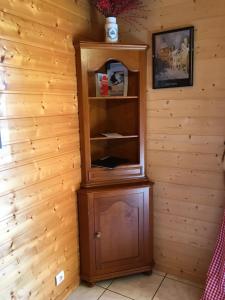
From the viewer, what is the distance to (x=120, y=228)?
85.4 inches

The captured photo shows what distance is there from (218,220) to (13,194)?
148 cm

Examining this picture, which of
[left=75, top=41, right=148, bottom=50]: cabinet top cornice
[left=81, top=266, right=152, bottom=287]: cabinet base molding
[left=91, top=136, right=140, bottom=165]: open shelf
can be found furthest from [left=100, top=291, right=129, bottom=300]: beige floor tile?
[left=75, top=41, right=148, bottom=50]: cabinet top cornice

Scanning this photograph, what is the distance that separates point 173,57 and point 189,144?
66 cm

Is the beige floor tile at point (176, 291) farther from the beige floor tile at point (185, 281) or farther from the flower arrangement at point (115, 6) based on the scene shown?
the flower arrangement at point (115, 6)

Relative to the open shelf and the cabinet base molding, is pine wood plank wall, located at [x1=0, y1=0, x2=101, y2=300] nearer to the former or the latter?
the cabinet base molding

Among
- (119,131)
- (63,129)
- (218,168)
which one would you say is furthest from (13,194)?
(218,168)

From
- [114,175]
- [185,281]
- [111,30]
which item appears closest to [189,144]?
[114,175]

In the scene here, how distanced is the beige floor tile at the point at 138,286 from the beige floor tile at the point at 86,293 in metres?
0.11

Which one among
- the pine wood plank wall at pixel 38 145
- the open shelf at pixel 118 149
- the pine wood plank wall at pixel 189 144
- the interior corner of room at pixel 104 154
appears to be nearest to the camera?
the pine wood plank wall at pixel 38 145

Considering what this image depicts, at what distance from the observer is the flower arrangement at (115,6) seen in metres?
1.98

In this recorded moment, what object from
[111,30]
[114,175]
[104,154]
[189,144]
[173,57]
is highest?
[111,30]

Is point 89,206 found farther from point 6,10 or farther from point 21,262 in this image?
point 6,10

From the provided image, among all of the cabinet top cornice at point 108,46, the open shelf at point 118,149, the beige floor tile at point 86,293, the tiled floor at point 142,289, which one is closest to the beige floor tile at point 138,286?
the tiled floor at point 142,289

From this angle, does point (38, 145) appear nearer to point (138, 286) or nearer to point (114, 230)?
point (114, 230)
